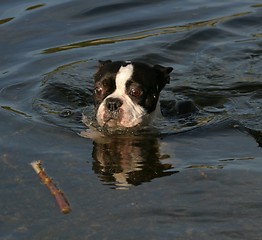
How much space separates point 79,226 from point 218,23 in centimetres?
785

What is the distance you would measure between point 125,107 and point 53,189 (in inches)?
74.2

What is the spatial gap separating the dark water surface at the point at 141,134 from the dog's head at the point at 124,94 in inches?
11.5

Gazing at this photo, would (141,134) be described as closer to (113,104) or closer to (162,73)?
(113,104)

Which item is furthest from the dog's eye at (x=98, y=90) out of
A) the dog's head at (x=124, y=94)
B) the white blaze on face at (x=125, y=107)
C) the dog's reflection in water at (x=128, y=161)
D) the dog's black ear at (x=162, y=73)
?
the dog's black ear at (x=162, y=73)

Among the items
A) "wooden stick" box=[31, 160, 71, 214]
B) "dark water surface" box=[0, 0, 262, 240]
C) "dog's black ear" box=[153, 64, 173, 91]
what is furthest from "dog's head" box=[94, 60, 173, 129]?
"wooden stick" box=[31, 160, 71, 214]

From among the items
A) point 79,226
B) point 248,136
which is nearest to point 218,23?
point 248,136

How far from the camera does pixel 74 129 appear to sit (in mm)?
9906

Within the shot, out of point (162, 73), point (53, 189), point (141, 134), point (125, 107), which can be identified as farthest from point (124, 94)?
point (53, 189)

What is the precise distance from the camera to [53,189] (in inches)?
302

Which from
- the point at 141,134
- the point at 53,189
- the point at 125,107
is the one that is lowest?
the point at 141,134

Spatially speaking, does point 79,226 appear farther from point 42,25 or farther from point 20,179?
point 42,25

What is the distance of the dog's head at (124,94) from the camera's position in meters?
9.21

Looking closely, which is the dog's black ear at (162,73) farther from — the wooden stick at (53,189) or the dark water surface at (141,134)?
the wooden stick at (53,189)

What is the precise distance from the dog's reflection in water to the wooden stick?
1.83ft
